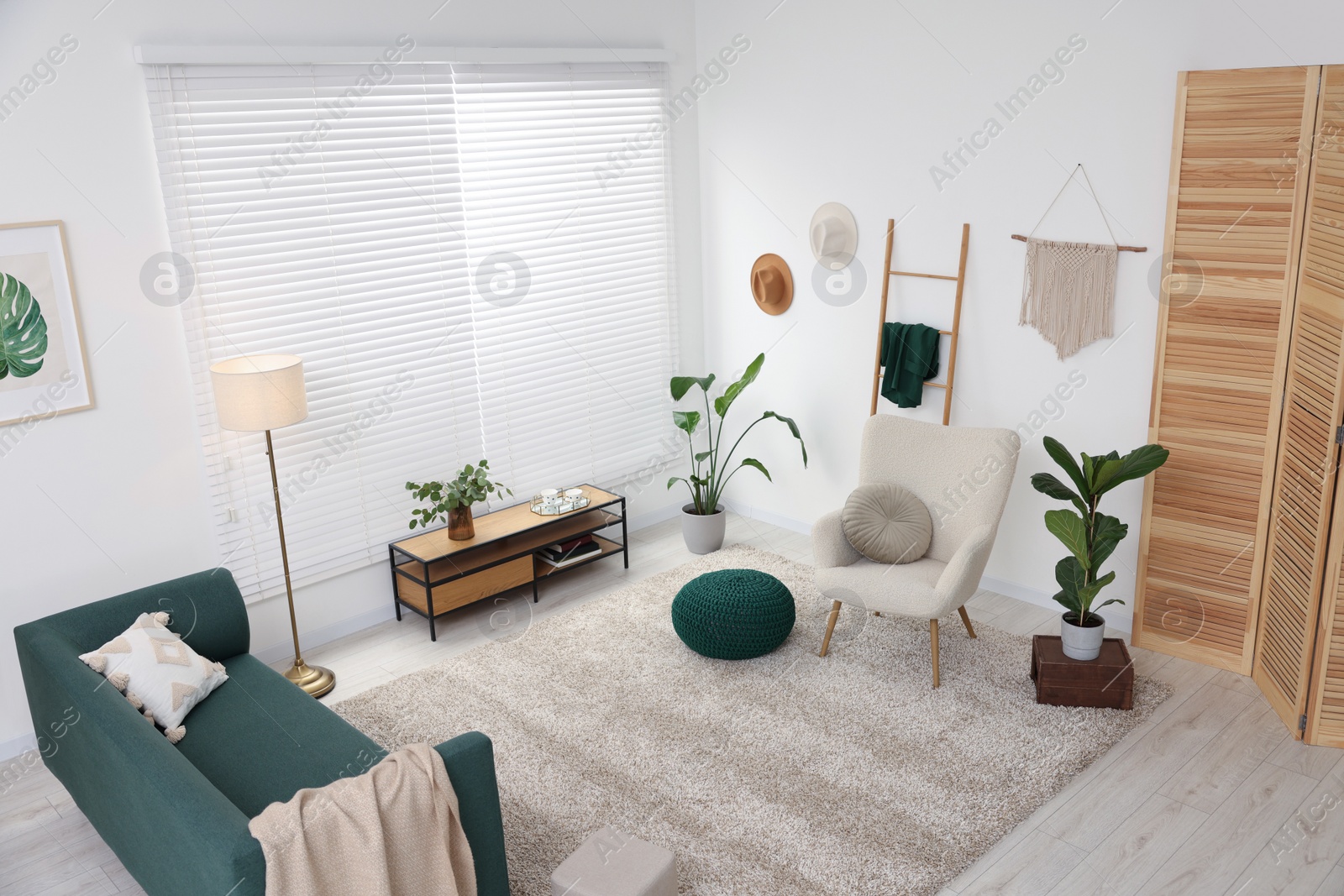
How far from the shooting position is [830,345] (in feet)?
18.2

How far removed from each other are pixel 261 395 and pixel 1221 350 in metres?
3.74

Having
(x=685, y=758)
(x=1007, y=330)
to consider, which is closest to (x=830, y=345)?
(x=1007, y=330)

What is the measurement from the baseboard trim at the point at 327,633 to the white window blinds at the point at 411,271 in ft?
0.93

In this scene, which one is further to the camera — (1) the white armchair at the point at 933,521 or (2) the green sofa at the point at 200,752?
(1) the white armchair at the point at 933,521

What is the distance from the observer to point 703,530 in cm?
567

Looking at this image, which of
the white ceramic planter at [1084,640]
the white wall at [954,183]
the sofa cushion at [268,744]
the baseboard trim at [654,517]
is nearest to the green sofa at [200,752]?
the sofa cushion at [268,744]

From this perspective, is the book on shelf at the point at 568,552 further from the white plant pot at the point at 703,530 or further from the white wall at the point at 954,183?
the white wall at the point at 954,183

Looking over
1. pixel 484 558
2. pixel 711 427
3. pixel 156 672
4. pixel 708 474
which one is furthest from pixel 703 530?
pixel 156 672

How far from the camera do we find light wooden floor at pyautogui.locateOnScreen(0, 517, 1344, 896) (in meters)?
3.15

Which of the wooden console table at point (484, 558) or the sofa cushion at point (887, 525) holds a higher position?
the sofa cushion at point (887, 525)

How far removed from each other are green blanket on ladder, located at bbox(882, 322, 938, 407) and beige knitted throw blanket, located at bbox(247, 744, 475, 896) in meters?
3.17

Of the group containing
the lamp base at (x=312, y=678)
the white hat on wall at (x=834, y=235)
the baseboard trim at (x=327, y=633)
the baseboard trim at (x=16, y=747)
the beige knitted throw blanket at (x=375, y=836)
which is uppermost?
the white hat on wall at (x=834, y=235)

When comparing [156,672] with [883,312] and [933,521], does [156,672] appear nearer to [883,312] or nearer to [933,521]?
[933,521]

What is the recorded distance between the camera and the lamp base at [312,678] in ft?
14.4
